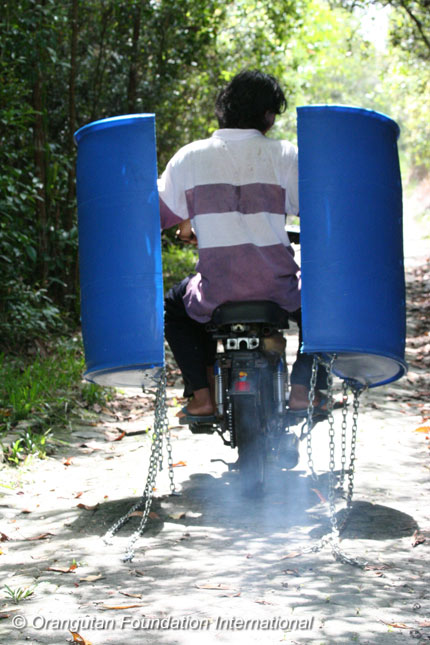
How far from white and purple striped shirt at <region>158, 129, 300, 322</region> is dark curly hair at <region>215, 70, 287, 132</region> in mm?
201

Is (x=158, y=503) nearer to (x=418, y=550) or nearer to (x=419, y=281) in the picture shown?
(x=418, y=550)

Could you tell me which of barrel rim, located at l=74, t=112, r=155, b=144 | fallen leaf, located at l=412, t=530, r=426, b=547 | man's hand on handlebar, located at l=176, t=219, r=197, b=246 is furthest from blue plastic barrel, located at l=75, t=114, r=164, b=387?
fallen leaf, located at l=412, t=530, r=426, b=547

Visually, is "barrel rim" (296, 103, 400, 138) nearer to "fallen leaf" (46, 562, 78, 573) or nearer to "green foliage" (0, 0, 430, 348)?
"fallen leaf" (46, 562, 78, 573)

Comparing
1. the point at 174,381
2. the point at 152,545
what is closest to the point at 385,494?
the point at 152,545

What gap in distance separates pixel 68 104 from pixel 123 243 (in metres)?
7.66

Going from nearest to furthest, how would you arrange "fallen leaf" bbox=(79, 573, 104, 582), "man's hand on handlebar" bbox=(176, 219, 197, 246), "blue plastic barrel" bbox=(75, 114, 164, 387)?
"fallen leaf" bbox=(79, 573, 104, 582) < "blue plastic barrel" bbox=(75, 114, 164, 387) < "man's hand on handlebar" bbox=(176, 219, 197, 246)

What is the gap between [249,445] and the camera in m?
4.53

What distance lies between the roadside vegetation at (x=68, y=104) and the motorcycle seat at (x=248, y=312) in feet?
5.94

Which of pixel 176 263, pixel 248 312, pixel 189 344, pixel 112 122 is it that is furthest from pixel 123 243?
pixel 176 263

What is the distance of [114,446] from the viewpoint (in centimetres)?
629

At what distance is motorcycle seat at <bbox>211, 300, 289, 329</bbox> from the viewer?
14.6 feet

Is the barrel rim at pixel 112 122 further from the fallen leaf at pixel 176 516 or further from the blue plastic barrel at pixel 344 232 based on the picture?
the fallen leaf at pixel 176 516

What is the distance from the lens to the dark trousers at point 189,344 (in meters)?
4.88

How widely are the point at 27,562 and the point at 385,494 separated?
191cm
